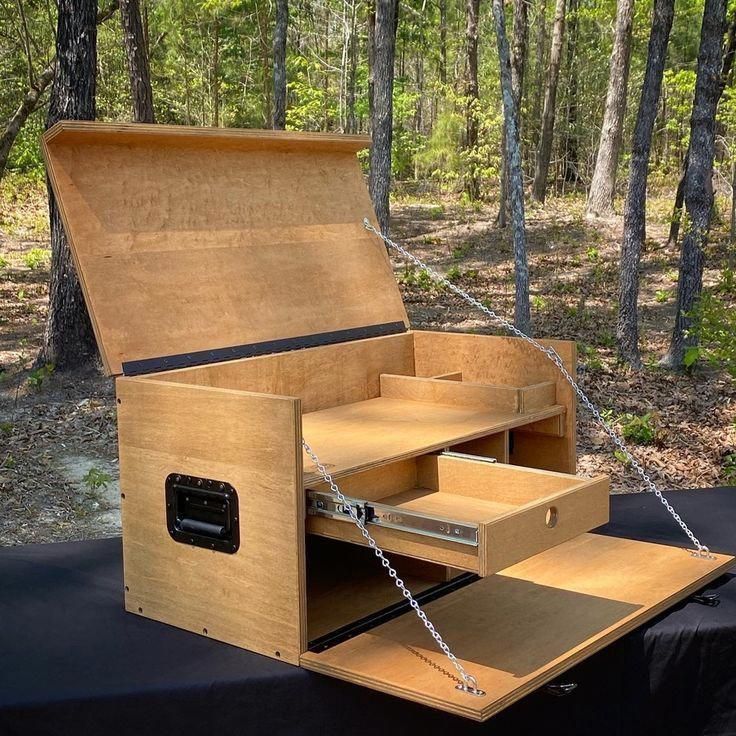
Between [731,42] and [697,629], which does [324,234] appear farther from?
[731,42]

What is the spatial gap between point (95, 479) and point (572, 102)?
23.3 metres

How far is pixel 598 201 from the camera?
16.1 m

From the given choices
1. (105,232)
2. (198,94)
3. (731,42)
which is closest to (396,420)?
(105,232)

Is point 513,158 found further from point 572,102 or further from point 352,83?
point 572,102

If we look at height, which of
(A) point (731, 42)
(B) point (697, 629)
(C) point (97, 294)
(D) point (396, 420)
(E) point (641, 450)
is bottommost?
(E) point (641, 450)

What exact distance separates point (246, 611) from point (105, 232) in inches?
49.9

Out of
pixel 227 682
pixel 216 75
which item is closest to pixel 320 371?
pixel 227 682

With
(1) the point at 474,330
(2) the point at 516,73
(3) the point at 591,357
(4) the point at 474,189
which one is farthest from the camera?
(4) the point at 474,189

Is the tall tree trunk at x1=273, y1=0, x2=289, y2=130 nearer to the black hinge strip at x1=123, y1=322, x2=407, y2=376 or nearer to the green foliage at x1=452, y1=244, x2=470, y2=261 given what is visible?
the green foliage at x1=452, y1=244, x2=470, y2=261

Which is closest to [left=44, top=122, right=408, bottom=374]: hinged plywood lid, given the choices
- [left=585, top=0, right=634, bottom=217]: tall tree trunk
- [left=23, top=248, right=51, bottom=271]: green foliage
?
[left=23, top=248, right=51, bottom=271]: green foliage

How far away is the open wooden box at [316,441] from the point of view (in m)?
2.34

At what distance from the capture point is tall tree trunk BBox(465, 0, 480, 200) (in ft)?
60.4

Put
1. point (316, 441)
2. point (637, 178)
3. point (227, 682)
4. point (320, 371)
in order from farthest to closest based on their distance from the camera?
point (637, 178)
point (320, 371)
point (316, 441)
point (227, 682)

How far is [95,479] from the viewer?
19.1 ft
